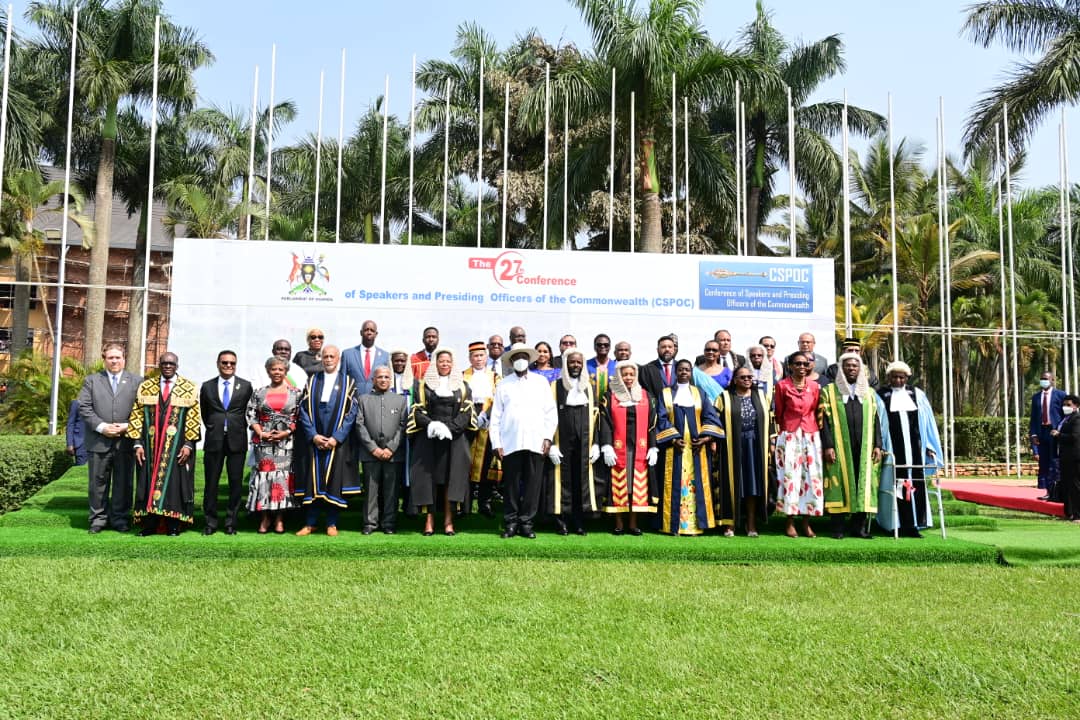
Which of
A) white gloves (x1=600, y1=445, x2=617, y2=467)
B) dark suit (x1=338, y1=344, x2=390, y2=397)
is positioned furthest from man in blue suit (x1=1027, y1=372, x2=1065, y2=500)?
A: dark suit (x1=338, y1=344, x2=390, y2=397)

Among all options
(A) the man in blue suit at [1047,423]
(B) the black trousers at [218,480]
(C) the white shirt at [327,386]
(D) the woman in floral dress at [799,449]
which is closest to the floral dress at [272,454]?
(B) the black trousers at [218,480]

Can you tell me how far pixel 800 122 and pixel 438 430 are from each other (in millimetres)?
17216

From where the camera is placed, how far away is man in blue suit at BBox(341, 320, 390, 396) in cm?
837

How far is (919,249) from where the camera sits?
2097 centimetres

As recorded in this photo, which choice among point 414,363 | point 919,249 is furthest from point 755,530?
point 919,249

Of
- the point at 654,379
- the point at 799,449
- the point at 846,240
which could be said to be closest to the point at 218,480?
the point at 654,379

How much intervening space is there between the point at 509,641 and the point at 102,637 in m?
2.10

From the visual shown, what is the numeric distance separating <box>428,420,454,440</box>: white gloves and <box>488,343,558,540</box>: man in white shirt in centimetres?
38

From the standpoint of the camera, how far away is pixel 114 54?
1839cm

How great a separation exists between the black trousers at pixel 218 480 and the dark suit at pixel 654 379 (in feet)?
11.5

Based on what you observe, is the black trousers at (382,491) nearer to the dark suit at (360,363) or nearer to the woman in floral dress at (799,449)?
the dark suit at (360,363)

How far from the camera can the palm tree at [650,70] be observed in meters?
13.9

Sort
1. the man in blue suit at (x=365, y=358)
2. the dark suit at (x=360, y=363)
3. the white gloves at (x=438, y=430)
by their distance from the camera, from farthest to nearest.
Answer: the man in blue suit at (x=365, y=358)
the dark suit at (x=360, y=363)
the white gloves at (x=438, y=430)

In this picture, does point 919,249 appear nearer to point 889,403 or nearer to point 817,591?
point 889,403
